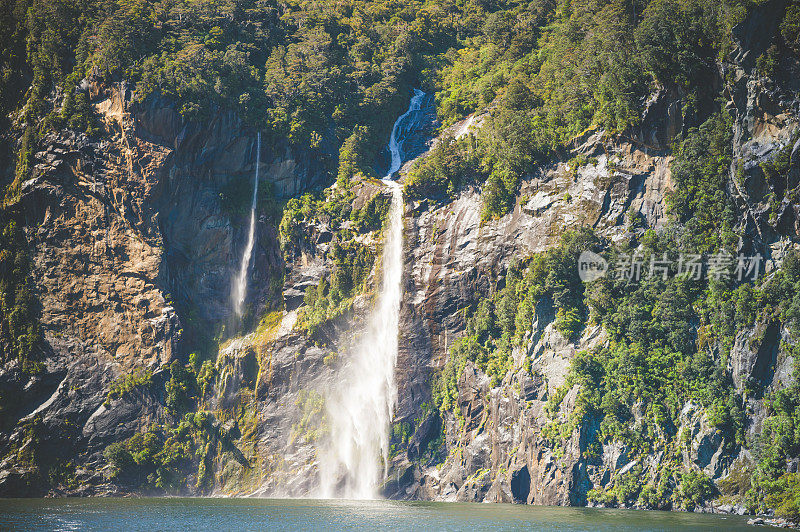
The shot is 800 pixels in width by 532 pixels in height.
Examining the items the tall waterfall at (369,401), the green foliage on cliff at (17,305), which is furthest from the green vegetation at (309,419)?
the green foliage on cliff at (17,305)

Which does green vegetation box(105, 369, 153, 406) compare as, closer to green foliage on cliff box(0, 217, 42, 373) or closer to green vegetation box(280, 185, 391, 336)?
green foliage on cliff box(0, 217, 42, 373)

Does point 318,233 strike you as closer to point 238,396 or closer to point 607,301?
point 238,396

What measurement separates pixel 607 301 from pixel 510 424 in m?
10.9

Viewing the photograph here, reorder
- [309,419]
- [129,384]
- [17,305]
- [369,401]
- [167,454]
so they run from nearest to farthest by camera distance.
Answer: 1. [369,401]
2. [167,454]
3. [309,419]
4. [129,384]
5. [17,305]

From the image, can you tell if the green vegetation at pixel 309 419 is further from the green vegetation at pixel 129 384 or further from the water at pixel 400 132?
the water at pixel 400 132

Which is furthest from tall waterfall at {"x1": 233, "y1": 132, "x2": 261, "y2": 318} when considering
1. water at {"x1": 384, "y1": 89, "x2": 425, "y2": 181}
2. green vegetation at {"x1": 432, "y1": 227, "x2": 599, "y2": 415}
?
green vegetation at {"x1": 432, "y1": 227, "x2": 599, "y2": 415}

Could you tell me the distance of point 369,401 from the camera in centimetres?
5762

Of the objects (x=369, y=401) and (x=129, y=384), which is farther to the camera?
(x=129, y=384)

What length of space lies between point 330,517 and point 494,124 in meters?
35.4

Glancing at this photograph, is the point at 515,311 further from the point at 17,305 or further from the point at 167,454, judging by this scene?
the point at 17,305

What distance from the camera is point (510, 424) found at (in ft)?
168

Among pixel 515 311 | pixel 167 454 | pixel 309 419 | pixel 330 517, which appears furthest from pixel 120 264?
pixel 515 311

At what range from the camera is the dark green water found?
119 feet

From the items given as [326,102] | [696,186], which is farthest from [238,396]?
[696,186]
